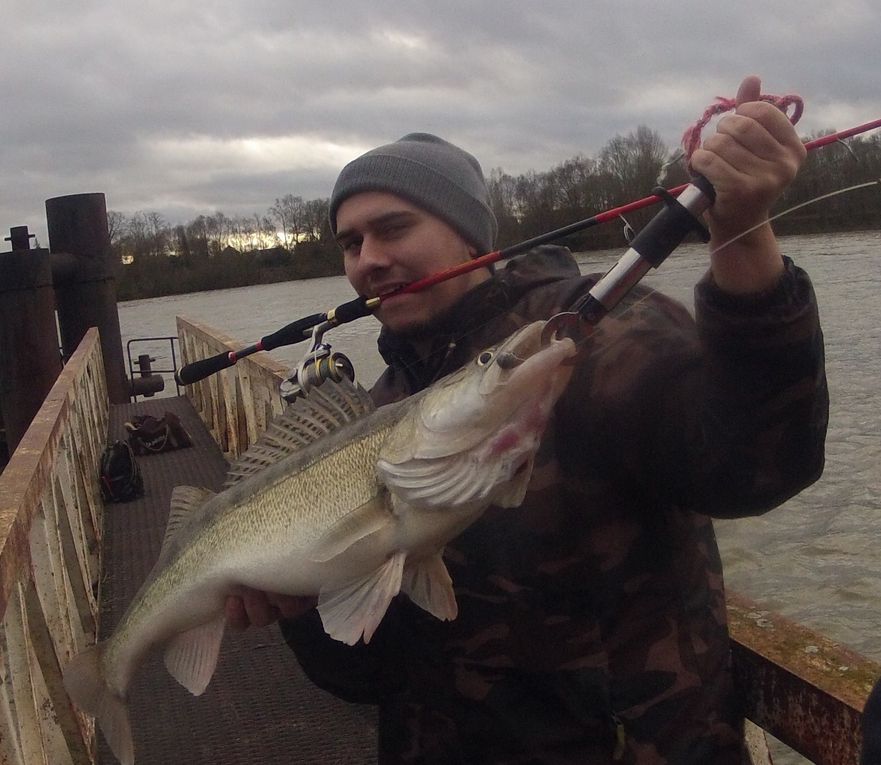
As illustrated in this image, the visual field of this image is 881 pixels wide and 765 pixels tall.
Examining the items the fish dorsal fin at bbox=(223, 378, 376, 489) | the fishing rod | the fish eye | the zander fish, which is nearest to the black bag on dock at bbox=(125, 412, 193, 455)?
the fishing rod

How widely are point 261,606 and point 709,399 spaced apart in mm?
1296

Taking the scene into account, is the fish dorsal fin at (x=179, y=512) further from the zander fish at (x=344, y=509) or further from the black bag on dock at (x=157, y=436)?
the black bag on dock at (x=157, y=436)

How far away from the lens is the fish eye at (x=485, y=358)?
6.07 ft

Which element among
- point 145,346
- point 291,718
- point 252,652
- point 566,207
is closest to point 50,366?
point 252,652

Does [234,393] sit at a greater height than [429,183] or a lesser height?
lesser

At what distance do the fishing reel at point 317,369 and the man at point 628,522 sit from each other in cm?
40

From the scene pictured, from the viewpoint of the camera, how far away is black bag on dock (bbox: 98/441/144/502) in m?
7.64

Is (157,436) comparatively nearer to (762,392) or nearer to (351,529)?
(351,529)

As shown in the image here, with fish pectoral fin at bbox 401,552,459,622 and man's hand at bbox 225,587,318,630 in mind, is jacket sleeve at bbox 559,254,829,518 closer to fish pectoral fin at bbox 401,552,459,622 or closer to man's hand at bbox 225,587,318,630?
fish pectoral fin at bbox 401,552,459,622

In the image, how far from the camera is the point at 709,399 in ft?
5.95

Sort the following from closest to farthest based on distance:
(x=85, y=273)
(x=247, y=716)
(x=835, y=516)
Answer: (x=247, y=716) → (x=835, y=516) → (x=85, y=273)

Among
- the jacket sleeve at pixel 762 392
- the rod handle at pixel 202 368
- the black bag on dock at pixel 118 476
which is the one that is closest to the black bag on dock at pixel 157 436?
the black bag on dock at pixel 118 476

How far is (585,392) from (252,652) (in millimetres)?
3155

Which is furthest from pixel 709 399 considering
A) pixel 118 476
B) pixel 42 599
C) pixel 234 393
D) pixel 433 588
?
pixel 118 476
